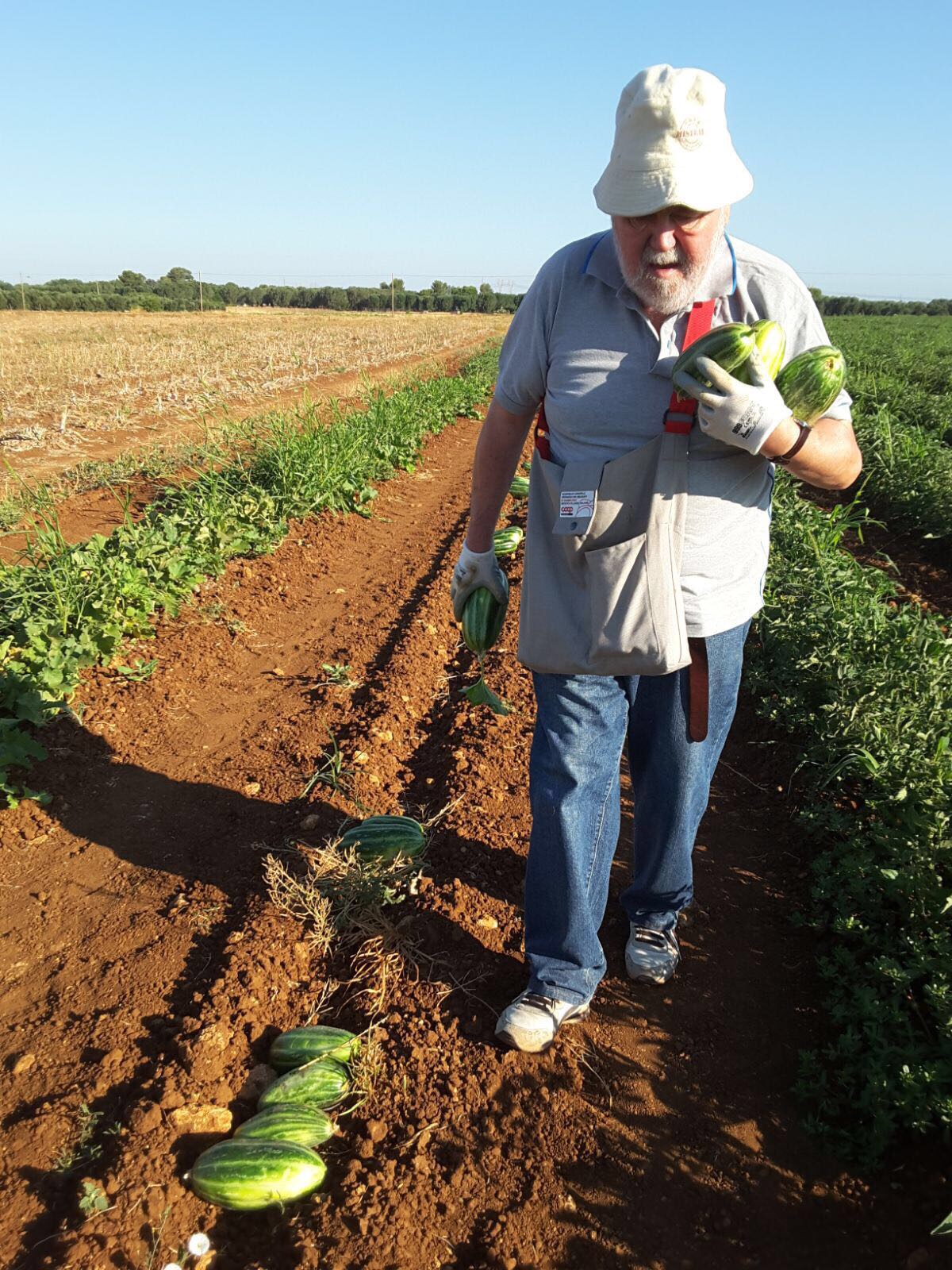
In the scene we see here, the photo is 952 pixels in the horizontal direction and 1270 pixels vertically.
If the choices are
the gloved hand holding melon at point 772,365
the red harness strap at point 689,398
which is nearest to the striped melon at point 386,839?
the red harness strap at point 689,398

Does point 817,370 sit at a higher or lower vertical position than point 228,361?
higher

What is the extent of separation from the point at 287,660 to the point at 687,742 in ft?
10.3

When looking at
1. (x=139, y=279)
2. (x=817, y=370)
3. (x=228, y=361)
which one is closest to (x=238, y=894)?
(x=817, y=370)

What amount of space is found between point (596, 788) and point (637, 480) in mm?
875

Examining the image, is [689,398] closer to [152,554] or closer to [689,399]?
[689,399]

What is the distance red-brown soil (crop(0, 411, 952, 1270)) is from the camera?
213cm

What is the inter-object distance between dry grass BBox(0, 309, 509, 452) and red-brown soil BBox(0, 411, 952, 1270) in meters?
6.10

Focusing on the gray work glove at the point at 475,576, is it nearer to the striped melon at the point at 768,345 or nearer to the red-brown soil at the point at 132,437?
the striped melon at the point at 768,345

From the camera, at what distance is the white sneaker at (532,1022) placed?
2.57 metres

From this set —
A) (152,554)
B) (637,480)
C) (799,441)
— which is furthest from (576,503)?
(152,554)

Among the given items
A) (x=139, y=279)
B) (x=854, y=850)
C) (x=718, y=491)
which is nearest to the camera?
(x=718, y=491)

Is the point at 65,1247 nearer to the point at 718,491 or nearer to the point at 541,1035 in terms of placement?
the point at 541,1035

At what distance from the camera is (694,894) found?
3.35m

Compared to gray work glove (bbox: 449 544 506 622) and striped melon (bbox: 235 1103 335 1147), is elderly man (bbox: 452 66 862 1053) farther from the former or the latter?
striped melon (bbox: 235 1103 335 1147)
